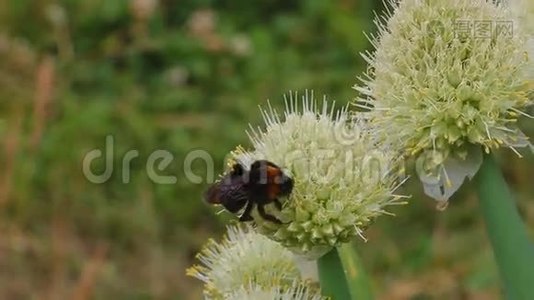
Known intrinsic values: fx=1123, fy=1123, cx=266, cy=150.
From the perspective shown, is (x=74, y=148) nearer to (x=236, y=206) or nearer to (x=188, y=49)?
(x=188, y=49)

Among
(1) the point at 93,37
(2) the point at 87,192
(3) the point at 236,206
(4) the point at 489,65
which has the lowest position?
(3) the point at 236,206

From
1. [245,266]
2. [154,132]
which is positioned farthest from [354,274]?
[154,132]

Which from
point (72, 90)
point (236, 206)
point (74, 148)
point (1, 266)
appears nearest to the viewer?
point (236, 206)

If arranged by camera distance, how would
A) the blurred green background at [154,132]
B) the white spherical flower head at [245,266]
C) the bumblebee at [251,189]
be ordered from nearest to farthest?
1. the bumblebee at [251,189]
2. the white spherical flower head at [245,266]
3. the blurred green background at [154,132]

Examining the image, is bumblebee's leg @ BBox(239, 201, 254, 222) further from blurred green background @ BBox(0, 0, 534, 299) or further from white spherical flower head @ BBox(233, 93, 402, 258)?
blurred green background @ BBox(0, 0, 534, 299)

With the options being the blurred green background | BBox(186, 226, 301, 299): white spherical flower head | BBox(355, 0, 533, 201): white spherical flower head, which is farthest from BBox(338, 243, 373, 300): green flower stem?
the blurred green background

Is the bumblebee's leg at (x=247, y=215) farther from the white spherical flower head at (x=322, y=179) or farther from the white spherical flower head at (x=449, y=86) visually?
the white spherical flower head at (x=449, y=86)

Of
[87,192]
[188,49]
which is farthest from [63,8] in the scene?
[87,192]

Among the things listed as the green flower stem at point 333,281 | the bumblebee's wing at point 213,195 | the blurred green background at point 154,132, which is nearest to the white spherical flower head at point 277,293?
the green flower stem at point 333,281
